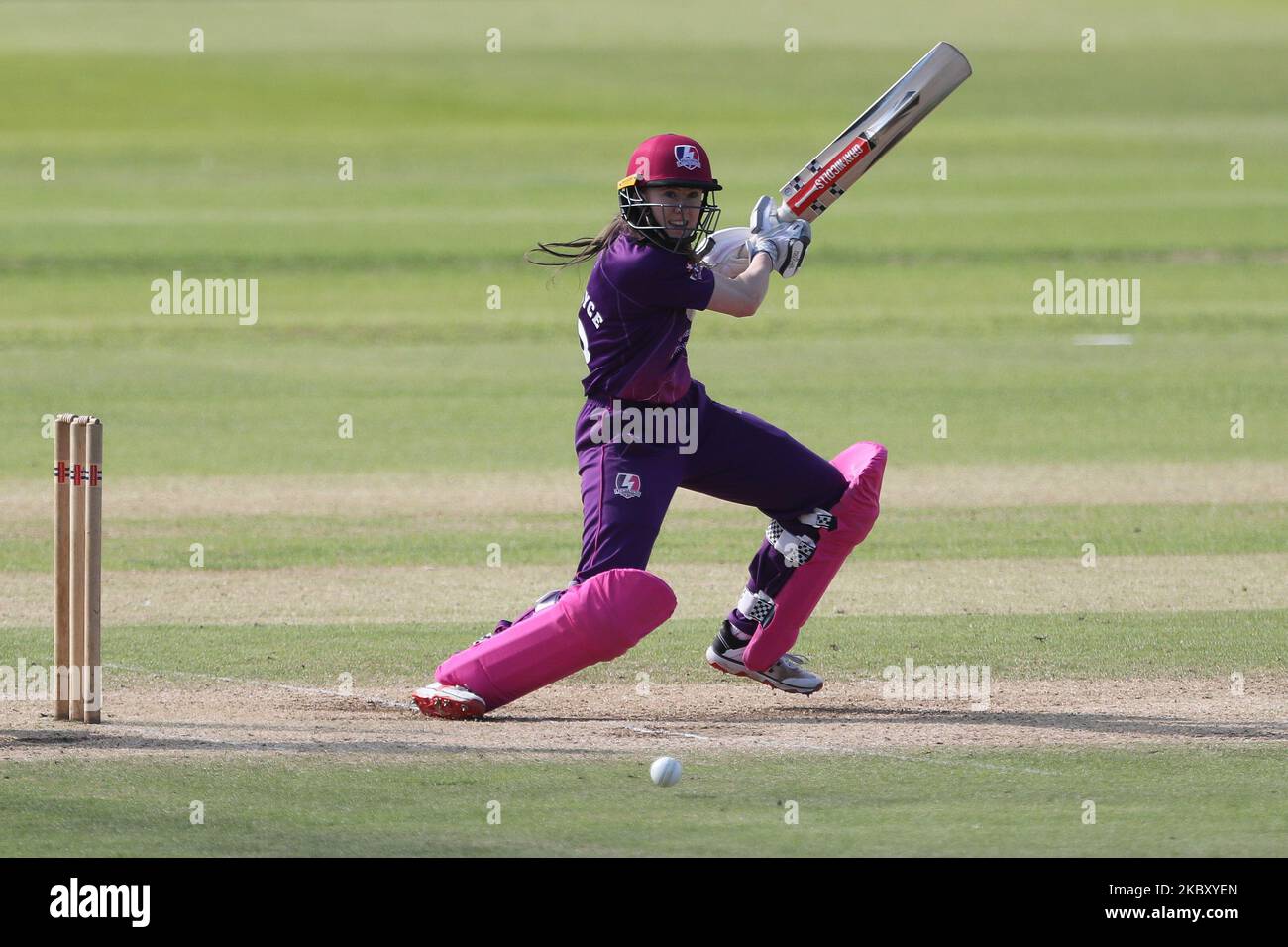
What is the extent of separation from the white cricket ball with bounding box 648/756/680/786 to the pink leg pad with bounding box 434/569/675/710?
2.48 ft

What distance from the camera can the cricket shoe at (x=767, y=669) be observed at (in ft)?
28.8

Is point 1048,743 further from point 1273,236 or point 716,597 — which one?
point 1273,236

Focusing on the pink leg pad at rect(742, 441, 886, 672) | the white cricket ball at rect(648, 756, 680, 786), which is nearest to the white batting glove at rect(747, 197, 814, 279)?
the pink leg pad at rect(742, 441, 886, 672)

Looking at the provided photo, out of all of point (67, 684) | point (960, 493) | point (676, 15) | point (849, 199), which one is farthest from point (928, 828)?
point (676, 15)

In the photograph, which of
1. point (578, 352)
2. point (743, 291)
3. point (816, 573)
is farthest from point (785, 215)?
point (578, 352)

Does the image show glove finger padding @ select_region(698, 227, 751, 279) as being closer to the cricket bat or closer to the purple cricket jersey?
the cricket bat

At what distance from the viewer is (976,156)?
A: 155 feet

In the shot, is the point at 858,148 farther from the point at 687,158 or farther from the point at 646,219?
the point at 646,219

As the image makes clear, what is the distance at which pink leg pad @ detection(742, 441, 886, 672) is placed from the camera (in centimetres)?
870

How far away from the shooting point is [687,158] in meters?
8.22

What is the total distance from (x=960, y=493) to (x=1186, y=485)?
1.84 meters

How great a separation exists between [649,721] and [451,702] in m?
0.81

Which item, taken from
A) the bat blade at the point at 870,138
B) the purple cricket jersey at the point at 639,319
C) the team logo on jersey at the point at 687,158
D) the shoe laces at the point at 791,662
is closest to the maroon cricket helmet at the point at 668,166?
the team logo on jersey at the point at 687,158

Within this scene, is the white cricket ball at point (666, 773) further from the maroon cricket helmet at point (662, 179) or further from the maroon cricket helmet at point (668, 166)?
the maroon cricket helmet at point (668, 166)
